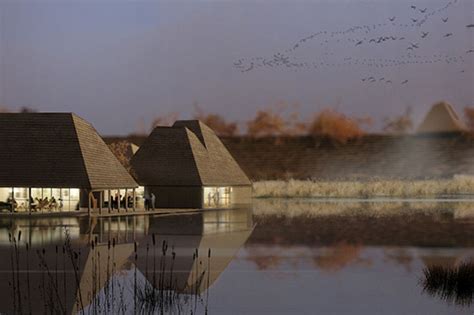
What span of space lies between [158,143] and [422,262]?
22.6 m

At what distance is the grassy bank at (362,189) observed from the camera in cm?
4578

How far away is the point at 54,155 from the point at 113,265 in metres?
17.1

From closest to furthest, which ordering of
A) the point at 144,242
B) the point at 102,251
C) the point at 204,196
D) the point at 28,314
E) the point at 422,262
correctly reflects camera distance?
the point at 28,314 < the point at 422,262 < the point at 102,251 < the point at 144,242 < the point at 204,196

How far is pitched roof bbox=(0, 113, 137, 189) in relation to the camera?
29406 mm

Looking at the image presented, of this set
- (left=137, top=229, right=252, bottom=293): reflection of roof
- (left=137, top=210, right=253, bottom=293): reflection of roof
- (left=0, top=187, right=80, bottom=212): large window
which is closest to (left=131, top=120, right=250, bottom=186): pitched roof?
(left=0, top=187, right=80, bottom=212): large window

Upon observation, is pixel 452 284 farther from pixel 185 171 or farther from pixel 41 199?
pixel 185 171

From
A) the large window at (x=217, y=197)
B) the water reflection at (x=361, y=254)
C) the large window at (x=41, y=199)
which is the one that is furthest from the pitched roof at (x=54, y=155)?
the large window at (x=217, y=197)

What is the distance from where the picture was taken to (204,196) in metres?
36.7

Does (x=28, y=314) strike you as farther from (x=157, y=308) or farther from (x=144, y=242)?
(x=144, y=242)

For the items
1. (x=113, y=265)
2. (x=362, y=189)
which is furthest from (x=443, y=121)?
(x=113, y=265)

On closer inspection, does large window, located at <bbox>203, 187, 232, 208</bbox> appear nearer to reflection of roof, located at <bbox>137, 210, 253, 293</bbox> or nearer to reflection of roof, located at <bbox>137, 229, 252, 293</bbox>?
reflection of roof, located at <bbox>137, 210, 253, 293</bbox>

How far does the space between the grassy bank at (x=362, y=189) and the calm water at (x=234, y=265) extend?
19.5 meters

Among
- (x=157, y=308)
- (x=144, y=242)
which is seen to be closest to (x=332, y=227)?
(x=144, y=242)

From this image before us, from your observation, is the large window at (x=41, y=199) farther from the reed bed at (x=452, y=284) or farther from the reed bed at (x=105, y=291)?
the reed bed at (x=452, y=284)
